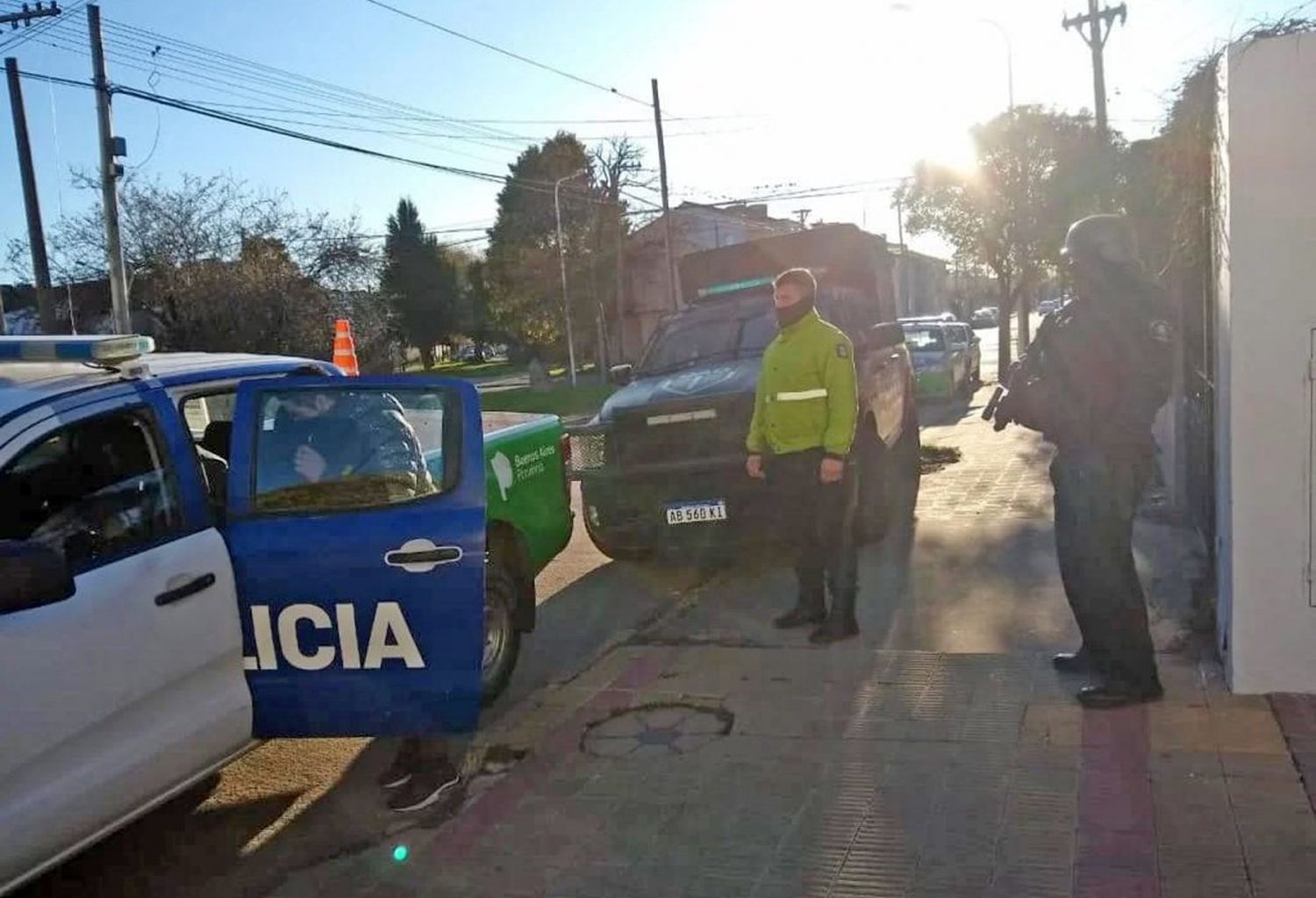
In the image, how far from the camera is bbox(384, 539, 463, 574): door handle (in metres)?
3.97

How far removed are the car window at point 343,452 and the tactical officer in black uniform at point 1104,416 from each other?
2.47m

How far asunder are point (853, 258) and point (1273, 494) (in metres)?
6.66

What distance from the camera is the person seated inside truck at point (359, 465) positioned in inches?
161

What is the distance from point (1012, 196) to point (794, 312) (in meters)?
21.6

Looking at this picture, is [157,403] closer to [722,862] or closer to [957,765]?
[722,862]

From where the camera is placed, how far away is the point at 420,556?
13.1ft

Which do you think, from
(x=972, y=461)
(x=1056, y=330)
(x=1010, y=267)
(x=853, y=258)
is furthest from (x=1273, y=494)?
(x=1010, y=267)

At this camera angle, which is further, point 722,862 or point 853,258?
point 853,258

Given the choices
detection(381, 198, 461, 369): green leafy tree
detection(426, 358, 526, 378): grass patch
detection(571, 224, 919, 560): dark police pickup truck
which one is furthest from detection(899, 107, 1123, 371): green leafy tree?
detection(381, 198, 461, 369): green leafy tree

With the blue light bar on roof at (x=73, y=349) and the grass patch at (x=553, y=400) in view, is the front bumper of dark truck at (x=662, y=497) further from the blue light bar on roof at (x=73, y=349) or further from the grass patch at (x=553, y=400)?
the grass patch at (x=553, y=400)

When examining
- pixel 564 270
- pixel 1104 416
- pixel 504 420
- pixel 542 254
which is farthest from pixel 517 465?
pixel 542 254

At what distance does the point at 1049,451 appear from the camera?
1236 cm

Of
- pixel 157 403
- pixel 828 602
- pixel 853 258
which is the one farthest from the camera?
pixel 853 258

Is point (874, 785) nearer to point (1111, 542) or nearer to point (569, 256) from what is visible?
point (1111, 542)
